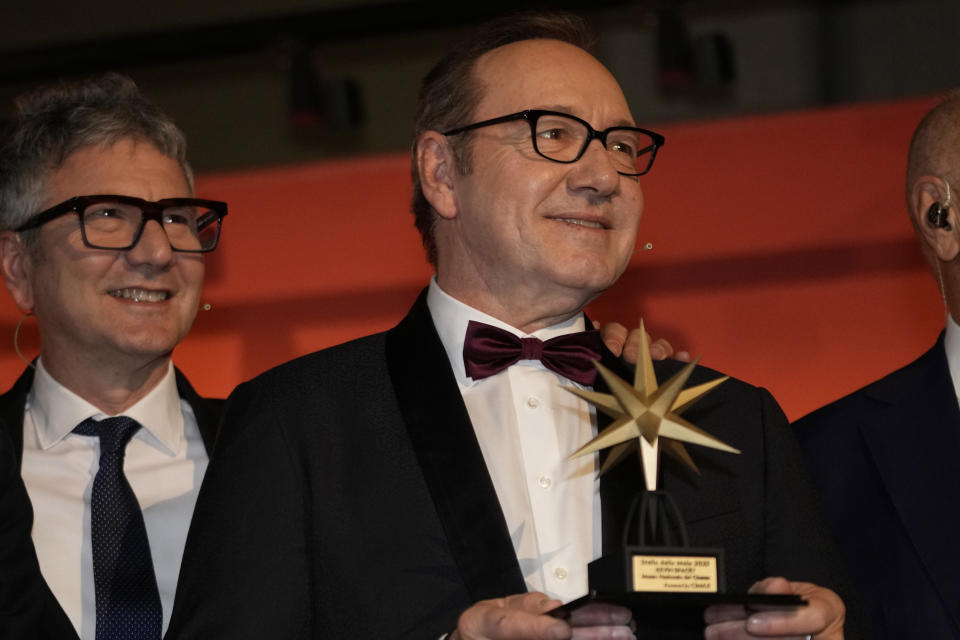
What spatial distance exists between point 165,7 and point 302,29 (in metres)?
1.79

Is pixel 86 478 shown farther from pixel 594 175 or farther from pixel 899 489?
pixel 899 489

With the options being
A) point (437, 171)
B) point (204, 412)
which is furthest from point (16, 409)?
point (437, 171)

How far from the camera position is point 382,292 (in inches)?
149

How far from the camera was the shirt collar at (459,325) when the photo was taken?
2.19 m

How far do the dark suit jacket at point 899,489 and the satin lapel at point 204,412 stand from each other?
1.24m

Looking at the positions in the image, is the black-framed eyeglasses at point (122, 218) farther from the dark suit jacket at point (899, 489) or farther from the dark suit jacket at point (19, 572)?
the dark suit jacket at point (899, 489)

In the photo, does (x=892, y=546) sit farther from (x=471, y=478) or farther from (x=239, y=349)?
(x=239, y=349)

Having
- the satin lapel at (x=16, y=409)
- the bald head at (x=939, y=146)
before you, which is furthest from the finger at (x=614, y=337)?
the satin lapel at (x=16, y=409)

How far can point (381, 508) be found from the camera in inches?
77.3

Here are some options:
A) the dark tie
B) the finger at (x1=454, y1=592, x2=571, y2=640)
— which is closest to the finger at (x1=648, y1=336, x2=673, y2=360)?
the finger at (x1=454, y1=592, x2=571, y2=640)

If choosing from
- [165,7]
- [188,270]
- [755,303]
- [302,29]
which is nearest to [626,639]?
[188,270]

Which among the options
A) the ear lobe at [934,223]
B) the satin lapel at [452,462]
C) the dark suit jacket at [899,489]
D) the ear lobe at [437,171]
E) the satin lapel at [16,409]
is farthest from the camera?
the ear lobe at [934,223]

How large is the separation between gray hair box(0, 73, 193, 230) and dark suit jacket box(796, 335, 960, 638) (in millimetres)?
1537

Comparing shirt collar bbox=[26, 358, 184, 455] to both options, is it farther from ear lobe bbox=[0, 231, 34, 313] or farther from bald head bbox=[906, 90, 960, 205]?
bald head bbox=[906, 90, 960, 205]
